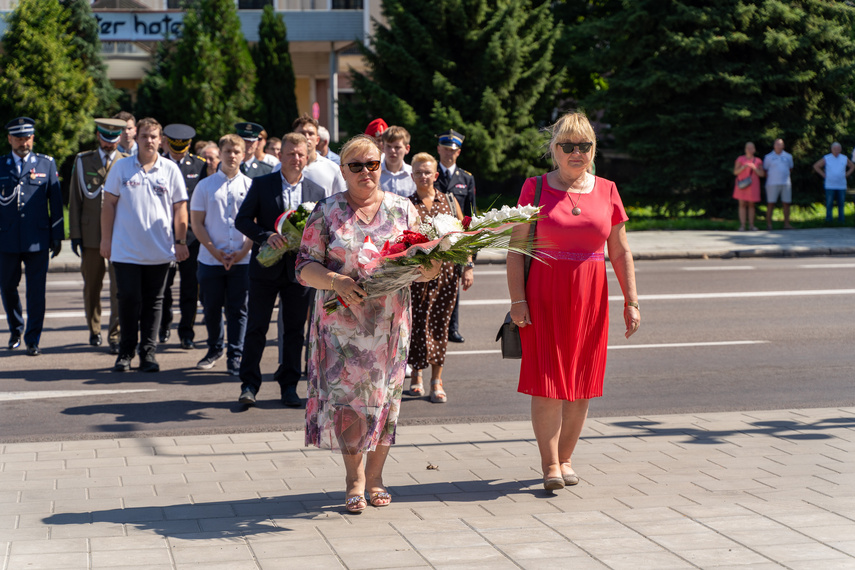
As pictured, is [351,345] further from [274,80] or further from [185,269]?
[274,80]

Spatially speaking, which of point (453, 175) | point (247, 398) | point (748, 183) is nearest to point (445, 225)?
point (247, 398)

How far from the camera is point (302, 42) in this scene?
1491 inches

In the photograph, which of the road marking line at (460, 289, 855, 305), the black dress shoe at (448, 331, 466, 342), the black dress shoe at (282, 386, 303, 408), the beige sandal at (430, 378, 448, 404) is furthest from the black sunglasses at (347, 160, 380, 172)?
the road marking line at (460, 289, 855, 305)

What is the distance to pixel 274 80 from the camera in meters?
33.1

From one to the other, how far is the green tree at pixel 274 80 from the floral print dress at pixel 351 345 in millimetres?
28176

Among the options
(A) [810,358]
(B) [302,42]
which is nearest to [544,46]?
(B) [302,42]

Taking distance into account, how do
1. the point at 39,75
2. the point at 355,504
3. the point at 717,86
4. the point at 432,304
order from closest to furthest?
the point at 355,504, the point at 432,304, the point at 717,86, the point at 39,75

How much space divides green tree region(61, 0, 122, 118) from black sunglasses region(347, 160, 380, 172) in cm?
3124

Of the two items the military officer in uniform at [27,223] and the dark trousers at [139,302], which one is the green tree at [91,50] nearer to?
the military officer in uniform at [27,223]

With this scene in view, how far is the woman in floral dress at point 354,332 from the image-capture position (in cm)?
520

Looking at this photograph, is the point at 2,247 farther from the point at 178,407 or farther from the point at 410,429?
the point at 410,429

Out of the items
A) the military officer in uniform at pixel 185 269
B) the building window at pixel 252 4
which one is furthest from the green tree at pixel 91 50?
the military officer in uniform at pixel 185 269

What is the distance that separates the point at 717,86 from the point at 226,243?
20815 millimetres

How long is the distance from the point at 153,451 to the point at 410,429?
1.74 m
